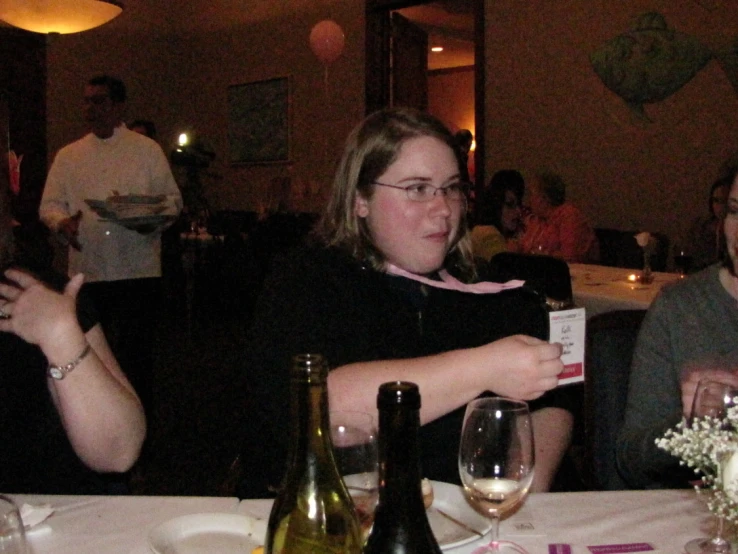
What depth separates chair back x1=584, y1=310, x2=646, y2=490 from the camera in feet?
6.04

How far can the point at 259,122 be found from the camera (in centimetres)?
977

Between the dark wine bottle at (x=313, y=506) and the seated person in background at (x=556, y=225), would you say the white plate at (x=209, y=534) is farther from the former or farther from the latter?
the seated person in background at (x=556, y=225)

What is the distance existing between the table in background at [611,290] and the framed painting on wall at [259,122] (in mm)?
5571

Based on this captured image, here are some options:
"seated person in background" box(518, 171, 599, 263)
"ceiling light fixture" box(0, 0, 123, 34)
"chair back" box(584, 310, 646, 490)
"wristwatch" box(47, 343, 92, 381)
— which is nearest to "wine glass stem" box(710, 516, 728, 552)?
"chair back" box(584, 310, 646, 490)

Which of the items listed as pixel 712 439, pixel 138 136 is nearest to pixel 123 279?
pixel 138 136

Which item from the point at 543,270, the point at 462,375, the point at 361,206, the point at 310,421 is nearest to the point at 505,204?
the point at 543,270

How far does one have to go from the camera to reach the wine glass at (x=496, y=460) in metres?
1.05

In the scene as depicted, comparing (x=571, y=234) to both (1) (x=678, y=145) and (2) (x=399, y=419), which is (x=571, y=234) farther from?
(2) (x=399, y=419)

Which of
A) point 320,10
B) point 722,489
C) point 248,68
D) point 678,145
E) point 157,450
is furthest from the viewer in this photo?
point 248,68

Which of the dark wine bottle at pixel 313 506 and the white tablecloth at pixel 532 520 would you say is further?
the white tablecloth at pixel 532 520

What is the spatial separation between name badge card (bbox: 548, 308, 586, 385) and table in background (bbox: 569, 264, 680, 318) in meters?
2.25

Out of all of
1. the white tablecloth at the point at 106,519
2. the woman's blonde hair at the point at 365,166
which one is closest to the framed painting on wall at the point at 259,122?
the woman's blonde hair at the point at 365,166

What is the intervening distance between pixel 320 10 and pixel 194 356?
463 cm

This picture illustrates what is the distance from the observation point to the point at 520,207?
5359 millimetres
